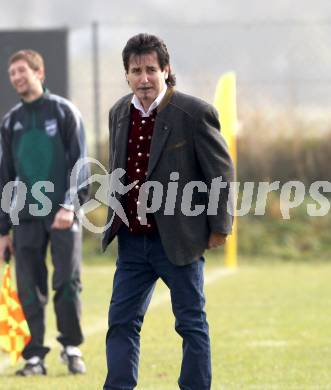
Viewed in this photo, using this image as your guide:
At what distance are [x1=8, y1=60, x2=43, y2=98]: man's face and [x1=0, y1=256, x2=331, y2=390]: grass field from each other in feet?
5.88

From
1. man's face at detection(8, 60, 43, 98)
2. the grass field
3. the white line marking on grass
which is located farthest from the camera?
the white line marking on grass

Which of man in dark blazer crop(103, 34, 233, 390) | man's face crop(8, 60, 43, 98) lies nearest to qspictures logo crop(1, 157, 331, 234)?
man in dark blazer crop(103, 34, 233, 390)

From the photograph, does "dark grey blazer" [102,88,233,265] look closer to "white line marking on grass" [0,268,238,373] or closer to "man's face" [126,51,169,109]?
"man's face" [126,51,169,109]

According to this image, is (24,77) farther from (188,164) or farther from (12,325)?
(188,164)

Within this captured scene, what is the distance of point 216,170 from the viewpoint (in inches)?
280

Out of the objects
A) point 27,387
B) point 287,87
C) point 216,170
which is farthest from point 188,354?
point 287,87

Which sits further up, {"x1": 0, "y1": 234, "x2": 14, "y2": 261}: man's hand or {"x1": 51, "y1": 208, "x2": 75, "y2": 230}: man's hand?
{"x1": 51, "y1": 208, "x2": 75, "y2": 230}: man's hand

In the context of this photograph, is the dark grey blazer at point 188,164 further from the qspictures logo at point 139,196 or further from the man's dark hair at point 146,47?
the man's dark hair at point 146,47

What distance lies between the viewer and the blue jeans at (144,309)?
716cm

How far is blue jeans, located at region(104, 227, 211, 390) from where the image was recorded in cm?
716

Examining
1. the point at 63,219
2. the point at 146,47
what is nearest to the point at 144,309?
the point at 146,47

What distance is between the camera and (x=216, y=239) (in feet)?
23.5

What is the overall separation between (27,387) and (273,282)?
682 centimetres

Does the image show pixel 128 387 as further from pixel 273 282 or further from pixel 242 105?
pixel 242 105
